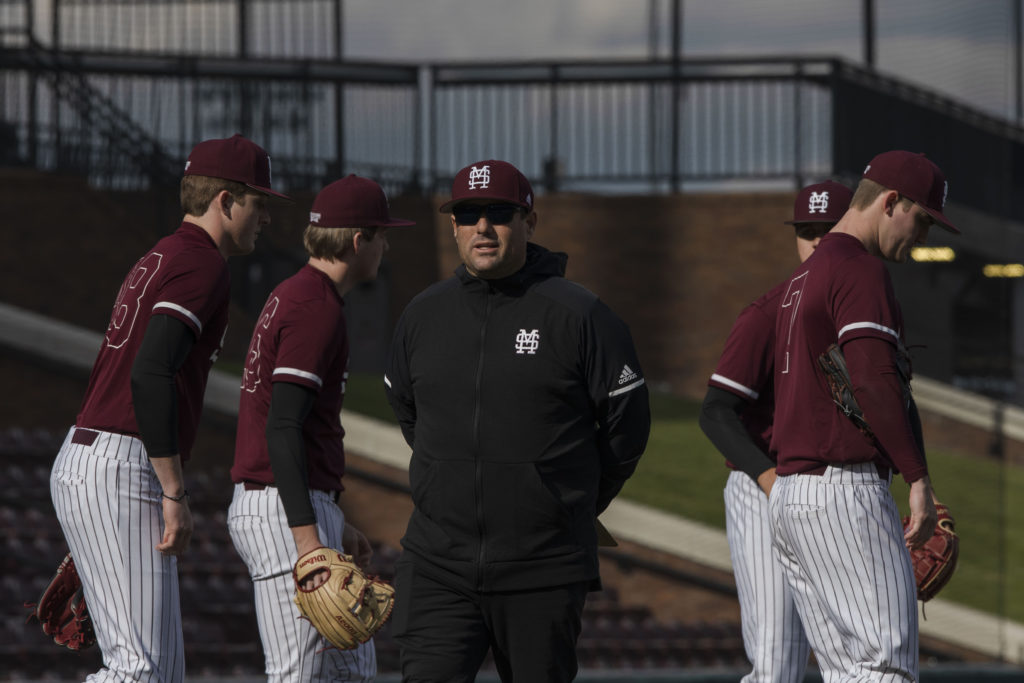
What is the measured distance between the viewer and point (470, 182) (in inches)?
137

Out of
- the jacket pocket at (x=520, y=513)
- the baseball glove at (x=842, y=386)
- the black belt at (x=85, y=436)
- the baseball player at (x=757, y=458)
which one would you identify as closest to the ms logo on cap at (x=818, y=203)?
the baseball player at (x=757, y=458)

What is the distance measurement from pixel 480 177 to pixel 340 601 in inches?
48.2

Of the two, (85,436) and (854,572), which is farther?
(85,436)

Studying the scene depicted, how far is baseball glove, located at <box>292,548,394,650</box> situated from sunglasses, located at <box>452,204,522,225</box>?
1.03 meters

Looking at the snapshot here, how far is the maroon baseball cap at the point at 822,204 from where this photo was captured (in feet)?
15.6

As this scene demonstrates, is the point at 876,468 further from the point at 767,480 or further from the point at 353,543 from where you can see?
the point at 353,543

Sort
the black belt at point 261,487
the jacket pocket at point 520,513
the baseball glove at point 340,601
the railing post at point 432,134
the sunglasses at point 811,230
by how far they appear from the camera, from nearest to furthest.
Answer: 1. the jacket pocket at point 520,513
2. the baseball glove at point 340,601
3. the black belt at point 261,487
4. the sunglasses at point 811,230
5. the railing post at point 432,134

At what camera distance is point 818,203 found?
4773 millimetres

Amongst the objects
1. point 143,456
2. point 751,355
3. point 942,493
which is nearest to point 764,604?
point 751,355

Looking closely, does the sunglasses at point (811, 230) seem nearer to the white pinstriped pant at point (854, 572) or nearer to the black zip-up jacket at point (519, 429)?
the white pinstriped pant at point (854, 572)

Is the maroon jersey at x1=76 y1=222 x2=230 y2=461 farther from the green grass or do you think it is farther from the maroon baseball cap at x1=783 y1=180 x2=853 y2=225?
the green grass

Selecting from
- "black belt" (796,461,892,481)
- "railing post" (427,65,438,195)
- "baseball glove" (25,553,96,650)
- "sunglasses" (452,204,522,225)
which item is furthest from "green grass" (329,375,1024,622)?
"sunglasses" (452,204,522,225)

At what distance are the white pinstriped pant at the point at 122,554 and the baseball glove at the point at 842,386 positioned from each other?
1.93m

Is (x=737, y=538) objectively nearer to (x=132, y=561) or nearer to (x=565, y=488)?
(x=565, y=488)
